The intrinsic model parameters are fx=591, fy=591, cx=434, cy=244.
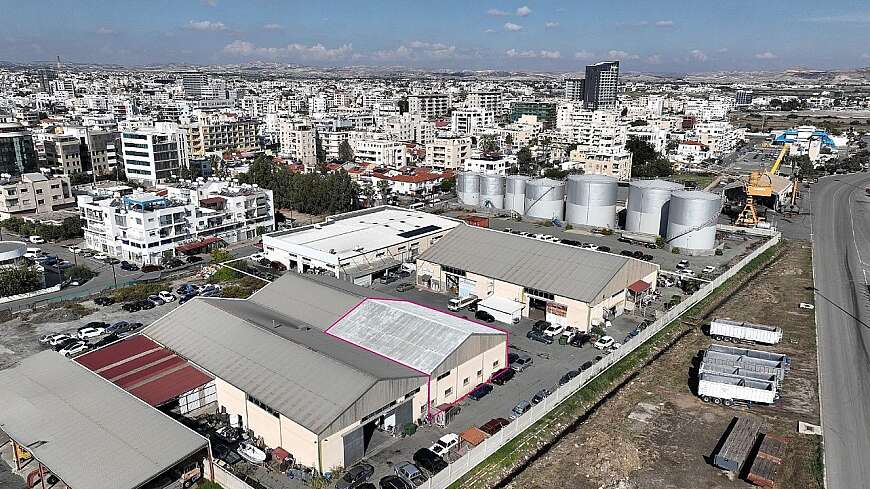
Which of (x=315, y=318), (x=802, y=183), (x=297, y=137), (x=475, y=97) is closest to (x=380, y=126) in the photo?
(x=297, y=137)

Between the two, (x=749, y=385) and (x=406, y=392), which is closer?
(x=406, y=392)

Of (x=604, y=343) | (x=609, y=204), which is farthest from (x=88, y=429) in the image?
(x=609, y=204)

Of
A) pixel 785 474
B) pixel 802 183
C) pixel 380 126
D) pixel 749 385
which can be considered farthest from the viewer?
pixel 380 126

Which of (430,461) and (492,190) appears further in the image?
(492,190)

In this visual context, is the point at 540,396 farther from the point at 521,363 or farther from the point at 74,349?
the point at 74,349

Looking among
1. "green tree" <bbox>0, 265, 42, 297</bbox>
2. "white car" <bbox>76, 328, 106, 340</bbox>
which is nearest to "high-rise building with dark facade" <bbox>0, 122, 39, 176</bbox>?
"green tree" <bbox>0, 265, 42, 297</bbox>

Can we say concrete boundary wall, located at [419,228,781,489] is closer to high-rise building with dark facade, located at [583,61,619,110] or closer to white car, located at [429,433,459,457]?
white car, located at [429,433,459,457]

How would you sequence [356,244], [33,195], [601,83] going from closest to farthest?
1. [356,244]
2. [33,195]
3. [601,83]

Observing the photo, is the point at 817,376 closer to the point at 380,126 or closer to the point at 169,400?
the point at 169,400
